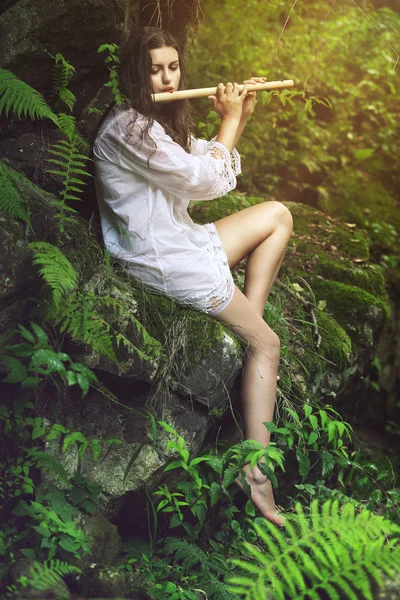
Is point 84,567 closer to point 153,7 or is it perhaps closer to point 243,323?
point 243,323

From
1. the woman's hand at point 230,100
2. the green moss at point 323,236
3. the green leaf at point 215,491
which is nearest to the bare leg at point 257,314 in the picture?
the green leaf at point 215,491

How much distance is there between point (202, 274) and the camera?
10.9 ft

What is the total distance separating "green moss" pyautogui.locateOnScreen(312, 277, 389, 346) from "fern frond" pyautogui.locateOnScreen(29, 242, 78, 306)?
2.26m

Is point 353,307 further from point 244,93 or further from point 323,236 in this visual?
point 244,93

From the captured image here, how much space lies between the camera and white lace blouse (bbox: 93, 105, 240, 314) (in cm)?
327

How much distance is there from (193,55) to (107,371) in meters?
4.51

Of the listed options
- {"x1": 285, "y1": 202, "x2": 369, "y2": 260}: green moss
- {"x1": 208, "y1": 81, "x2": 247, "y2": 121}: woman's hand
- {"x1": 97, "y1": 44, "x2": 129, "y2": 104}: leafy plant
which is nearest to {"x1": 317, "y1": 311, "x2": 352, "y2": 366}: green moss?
{"x1": 285, "y1": 202, "x2": 369, "y2": 260}: green moss

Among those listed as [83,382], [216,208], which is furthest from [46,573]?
[216,208]

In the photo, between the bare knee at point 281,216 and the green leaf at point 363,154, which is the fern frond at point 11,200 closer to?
the bare knee at point 281,216

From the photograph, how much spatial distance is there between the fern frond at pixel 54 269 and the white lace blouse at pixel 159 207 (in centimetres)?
56

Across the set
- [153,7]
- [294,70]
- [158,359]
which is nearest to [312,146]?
[294,70]

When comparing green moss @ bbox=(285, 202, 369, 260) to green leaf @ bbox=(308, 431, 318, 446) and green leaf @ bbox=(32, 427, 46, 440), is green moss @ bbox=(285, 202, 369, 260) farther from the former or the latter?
green leaf @ bbox=(32, 427, 46, 440)

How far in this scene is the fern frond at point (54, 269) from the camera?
2.62m

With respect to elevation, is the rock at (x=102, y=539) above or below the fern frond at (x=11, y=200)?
below
